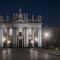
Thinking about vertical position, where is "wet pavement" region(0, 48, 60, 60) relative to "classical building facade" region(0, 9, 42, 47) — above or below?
below

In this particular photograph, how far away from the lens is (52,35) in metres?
73.4

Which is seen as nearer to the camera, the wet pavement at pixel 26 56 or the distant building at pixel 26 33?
the wet pavement at pixel 26 56

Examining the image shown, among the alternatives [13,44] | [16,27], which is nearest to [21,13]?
[16,27]

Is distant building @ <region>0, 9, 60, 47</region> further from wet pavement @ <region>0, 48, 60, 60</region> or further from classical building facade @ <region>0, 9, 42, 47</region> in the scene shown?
wet pavement @ <region>0, 48, 60, 60</region>

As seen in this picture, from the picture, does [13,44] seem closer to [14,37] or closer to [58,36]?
[14,37]

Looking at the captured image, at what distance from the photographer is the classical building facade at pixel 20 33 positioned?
73500 mm

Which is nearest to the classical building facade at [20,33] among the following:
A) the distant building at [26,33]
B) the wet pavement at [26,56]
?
the distant building at [26,33]

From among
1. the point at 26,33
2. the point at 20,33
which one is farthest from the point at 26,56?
the point at 20,33

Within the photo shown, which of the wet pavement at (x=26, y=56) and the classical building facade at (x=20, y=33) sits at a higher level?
the classical building facade at (x=20, y=33)

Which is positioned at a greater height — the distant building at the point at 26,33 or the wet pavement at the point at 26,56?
the distant building at the point at 26,33

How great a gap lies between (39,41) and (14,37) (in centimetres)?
913

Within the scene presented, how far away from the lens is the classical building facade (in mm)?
73500

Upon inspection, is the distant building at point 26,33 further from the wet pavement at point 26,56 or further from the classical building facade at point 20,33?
the wet pavement at point 26,56

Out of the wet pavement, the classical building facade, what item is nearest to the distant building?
the classical building facade
